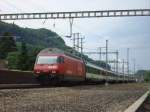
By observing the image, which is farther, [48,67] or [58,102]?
[48,67]

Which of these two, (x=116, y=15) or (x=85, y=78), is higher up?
(x=116, y=15)

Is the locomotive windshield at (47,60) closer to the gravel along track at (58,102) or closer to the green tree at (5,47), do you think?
the gravel along track at (58,102)

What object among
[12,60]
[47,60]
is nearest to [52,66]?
[47,60]

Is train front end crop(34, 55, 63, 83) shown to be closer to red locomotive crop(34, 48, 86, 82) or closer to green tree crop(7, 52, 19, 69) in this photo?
red locomotive crop(34, 48, 86, 82)

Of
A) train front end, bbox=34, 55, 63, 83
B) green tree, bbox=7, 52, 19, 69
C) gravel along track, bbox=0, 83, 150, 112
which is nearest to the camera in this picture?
gravel along track, bbox=0, 83, 150, 112

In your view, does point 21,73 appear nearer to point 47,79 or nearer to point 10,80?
point 10,80

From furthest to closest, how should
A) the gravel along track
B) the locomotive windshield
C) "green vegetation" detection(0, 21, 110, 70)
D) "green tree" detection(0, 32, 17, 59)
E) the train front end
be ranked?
"green tree" detection(0, 32, 17, 59) → "green vegetation" detection(0, 21, 110, 70) → the locomotive windshield → the train front end → the gravel along track

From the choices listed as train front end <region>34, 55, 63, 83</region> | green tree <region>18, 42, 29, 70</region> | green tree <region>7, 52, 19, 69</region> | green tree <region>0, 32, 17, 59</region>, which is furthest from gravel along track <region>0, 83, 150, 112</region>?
green tree <region>0, 32, 17, 59</region>

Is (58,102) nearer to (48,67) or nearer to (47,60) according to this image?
(48,67)

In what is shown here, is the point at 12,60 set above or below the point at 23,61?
above

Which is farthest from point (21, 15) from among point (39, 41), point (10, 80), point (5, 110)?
point (39, 41)

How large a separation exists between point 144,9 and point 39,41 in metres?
57.6

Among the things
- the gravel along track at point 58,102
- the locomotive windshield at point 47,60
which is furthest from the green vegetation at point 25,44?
the gravel along track at point 58,102

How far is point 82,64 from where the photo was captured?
4900 cm
